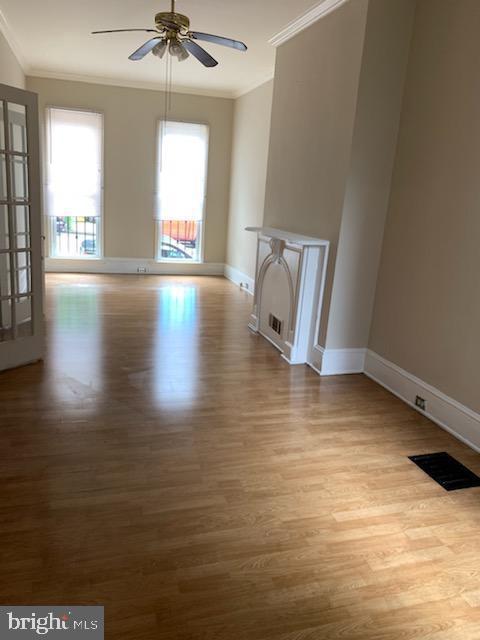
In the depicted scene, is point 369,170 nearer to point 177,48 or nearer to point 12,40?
point 177,48

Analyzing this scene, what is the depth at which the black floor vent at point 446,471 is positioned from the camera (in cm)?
265

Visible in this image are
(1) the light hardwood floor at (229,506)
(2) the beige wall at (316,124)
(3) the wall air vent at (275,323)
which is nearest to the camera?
(1) the light hardwood floor at (229,506)

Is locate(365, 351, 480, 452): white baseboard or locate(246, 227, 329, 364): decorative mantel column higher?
locate(246, 227, 329, 364): decorative mantel column

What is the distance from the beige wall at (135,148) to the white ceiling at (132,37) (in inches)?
8.0

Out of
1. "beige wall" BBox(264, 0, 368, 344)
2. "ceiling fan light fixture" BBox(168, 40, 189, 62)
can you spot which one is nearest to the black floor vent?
"beige wall" BBox(264, 0, 368, 344)

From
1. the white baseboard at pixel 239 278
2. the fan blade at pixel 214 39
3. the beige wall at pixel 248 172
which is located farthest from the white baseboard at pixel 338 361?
the beige wall at pixel 248 172

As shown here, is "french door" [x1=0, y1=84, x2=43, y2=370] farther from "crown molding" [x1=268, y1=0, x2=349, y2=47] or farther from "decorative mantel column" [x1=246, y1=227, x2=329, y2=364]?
"crown molding" [x1=268, y1=0, x2=349, y2=47]

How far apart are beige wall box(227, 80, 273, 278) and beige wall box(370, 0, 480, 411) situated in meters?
3.24

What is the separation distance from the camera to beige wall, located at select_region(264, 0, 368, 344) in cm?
380

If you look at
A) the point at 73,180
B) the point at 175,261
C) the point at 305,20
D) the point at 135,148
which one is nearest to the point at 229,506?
the point at 305,20

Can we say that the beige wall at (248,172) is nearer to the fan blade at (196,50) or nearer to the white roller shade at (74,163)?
the white roller shade at (74,163)

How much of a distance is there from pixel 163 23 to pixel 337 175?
5.66ft

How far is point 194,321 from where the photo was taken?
18.3 feet

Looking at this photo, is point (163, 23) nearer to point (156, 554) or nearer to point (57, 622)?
point (156, 554)
